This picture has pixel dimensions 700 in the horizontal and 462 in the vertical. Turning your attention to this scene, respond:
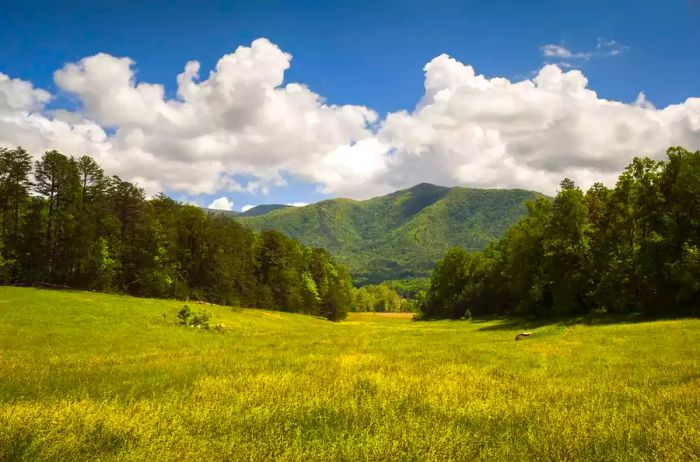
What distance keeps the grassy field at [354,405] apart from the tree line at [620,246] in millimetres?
23067

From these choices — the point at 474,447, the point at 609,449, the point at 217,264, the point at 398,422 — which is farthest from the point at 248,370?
the point at 217,264

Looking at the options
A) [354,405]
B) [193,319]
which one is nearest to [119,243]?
[193,319]

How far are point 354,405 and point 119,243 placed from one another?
217ft

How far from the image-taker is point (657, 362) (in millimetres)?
18422

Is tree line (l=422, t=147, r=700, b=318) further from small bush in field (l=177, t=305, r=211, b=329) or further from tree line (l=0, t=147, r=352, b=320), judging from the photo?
tree line (l=0, t=147, r=352, b=320)

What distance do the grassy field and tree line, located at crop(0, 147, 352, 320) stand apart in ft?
139

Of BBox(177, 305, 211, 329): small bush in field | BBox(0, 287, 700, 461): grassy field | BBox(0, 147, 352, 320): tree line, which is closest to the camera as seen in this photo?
BBox(0, 287, 700, 461): grassy field

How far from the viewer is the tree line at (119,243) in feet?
193

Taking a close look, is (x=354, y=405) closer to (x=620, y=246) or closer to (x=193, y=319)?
(x=193, y=319)

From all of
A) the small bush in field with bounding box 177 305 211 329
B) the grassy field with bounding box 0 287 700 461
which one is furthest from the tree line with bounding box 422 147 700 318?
the small bush in field with bounding box 177 305 211 329

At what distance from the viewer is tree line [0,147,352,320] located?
2313 inches

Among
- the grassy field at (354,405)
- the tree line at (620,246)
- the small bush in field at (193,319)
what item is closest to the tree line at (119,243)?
the small bush in field at (193,319)

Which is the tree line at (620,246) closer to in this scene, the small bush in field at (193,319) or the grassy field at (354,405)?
the grassy field at (354,405)

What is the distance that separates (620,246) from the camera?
49.4 metres
